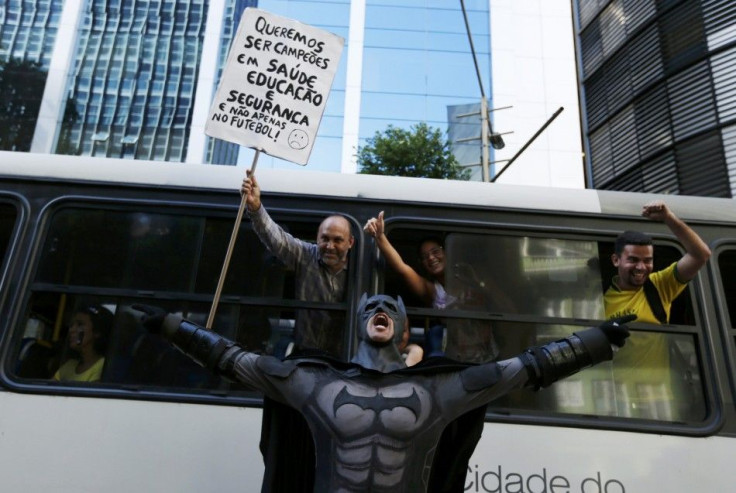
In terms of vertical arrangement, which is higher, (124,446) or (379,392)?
(379,392)

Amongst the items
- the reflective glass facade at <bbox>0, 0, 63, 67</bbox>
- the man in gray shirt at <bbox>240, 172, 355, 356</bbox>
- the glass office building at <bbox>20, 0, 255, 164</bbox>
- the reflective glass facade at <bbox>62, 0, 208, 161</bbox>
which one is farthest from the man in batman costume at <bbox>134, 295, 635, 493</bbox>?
the reflective glass facade at <bbox>0, 0, 63, 67</bbox>

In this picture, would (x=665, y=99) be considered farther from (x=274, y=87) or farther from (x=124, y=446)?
(x=124, y=446)

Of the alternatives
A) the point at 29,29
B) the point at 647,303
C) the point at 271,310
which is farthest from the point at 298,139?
the point at 29,29

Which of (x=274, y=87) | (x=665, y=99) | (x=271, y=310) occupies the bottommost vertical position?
(x=271, y=310)

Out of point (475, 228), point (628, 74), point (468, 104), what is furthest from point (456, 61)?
point (475, 228)

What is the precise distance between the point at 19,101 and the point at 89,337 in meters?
17.9

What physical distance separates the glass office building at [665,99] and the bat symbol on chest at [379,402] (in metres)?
10.8

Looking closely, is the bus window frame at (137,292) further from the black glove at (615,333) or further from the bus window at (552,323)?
the black glove at (615,333)

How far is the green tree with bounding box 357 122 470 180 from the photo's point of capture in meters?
17.0

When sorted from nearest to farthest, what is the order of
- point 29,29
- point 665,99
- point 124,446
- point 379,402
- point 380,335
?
1. point 379,402
2. point 380,335
3. point 124,446
4. point 665,99
5. point 29,29

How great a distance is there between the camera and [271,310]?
345 centimetres

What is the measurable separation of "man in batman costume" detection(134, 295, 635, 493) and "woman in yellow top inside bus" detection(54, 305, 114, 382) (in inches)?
55.1

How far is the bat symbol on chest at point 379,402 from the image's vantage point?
2180mm

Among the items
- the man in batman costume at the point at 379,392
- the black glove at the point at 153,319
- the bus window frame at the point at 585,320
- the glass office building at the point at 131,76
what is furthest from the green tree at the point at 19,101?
the man in batman costume at the point at 379,392
